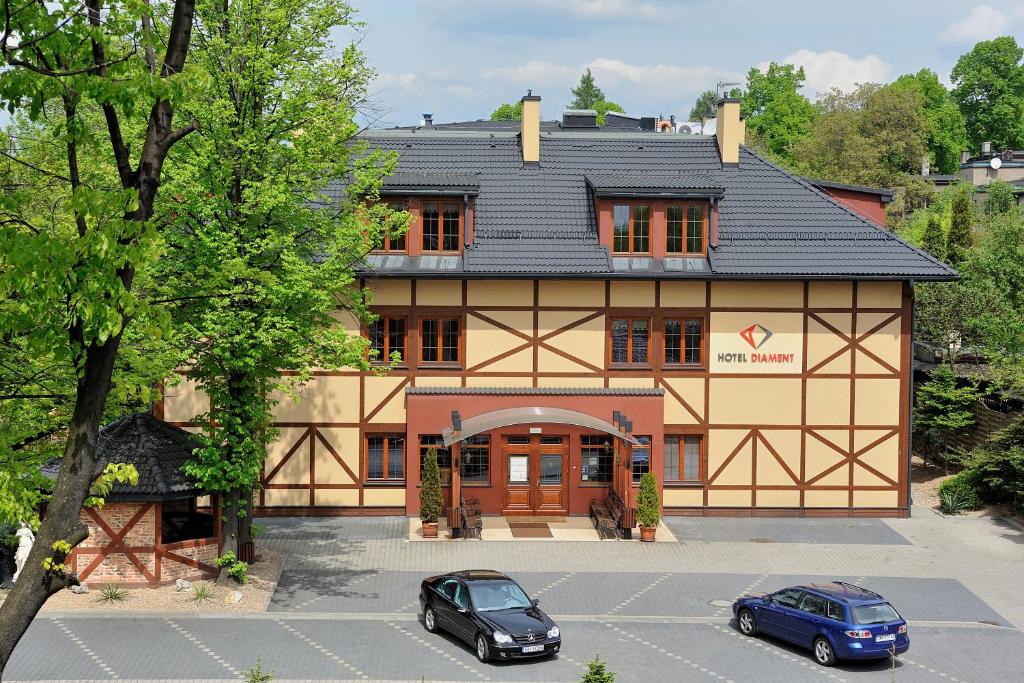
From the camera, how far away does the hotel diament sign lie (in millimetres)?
31688

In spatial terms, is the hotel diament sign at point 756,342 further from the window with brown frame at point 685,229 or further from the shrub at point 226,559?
the shrub at point 226,559

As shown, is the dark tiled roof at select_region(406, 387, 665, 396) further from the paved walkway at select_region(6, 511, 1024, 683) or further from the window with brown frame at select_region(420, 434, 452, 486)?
the paved walkway at select_region(6, 511, 1024, 683)

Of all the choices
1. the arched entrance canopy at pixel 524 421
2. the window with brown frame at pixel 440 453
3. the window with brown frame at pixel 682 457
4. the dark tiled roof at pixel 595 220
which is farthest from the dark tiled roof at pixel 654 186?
the window with brown frame at pixel 440 453

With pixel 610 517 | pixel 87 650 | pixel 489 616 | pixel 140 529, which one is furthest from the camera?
pixel 610 517

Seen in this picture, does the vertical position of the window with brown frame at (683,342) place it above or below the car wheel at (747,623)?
above

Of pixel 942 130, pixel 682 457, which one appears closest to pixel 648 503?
pixel 682 457

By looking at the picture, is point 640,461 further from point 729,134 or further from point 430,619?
point 430,619

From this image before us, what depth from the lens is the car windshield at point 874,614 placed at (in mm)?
20812

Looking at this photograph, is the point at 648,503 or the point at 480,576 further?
the point at 648,503

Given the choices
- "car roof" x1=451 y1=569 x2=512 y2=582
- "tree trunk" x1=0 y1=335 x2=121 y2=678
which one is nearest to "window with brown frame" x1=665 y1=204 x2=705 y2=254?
"car roof" x1=451 y1=569 x2=512 y2=582

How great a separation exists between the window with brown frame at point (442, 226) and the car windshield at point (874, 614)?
14527 millimetres

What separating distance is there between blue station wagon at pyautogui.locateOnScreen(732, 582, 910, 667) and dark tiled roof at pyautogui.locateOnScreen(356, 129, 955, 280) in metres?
10.9

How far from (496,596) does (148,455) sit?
8046mm

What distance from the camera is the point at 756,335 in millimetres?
31719
